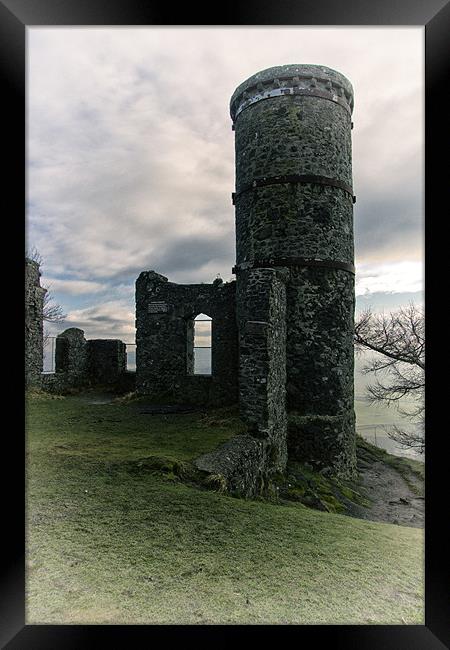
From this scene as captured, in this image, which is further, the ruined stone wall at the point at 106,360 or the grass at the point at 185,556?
the ruined stone wall at the point at 106,360

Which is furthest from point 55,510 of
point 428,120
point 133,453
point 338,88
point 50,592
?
point 338,88

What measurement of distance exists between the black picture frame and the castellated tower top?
8.40 m

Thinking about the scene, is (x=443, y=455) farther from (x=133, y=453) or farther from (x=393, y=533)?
(x=133, y=453)

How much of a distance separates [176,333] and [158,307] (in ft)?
3.31

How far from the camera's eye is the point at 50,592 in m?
2.61

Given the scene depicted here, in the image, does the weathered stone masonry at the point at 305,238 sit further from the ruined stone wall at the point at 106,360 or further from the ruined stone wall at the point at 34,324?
the ruined stone wall at the point at 106,360

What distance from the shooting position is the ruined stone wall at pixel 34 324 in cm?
1256

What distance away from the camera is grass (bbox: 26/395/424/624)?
100 inches

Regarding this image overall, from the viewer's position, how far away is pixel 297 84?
388 inches

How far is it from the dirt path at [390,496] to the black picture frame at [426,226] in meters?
4.94

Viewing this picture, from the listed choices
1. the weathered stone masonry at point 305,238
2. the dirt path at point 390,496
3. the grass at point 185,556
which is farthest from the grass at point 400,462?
the grass at point 185,556

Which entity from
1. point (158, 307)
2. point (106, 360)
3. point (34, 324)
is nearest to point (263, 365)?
point (158, 307)

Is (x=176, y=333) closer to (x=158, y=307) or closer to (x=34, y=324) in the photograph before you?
(x=158, y=307)

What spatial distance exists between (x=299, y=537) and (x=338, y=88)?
34.5 feet
